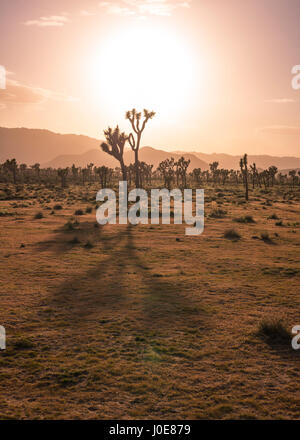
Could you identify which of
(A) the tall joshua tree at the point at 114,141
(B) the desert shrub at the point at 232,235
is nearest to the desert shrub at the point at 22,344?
(B) the desert shrub at the point at 232,235

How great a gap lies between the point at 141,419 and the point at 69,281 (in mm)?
6455

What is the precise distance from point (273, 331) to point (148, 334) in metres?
2.59

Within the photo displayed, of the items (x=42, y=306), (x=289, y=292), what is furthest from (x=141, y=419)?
(x=289, y=292)

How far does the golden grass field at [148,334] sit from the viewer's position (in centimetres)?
479

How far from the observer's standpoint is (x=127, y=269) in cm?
1191

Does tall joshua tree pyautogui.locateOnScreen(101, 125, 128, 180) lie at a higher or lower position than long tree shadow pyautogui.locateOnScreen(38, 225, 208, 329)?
higher

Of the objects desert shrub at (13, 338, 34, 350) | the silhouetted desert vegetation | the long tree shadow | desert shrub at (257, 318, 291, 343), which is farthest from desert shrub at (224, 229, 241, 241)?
desert shrub at (13, 338, 34, 350)

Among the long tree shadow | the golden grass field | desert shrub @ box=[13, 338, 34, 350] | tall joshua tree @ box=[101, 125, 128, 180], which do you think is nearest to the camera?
the golden grass field

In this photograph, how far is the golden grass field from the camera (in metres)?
4.79

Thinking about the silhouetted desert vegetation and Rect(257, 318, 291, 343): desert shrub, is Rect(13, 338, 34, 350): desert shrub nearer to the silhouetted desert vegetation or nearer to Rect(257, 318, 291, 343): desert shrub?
the silhouetted desert vegetation

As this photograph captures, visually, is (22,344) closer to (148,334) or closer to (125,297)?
(148,334)

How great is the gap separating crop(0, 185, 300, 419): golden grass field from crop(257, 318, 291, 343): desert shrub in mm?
40
